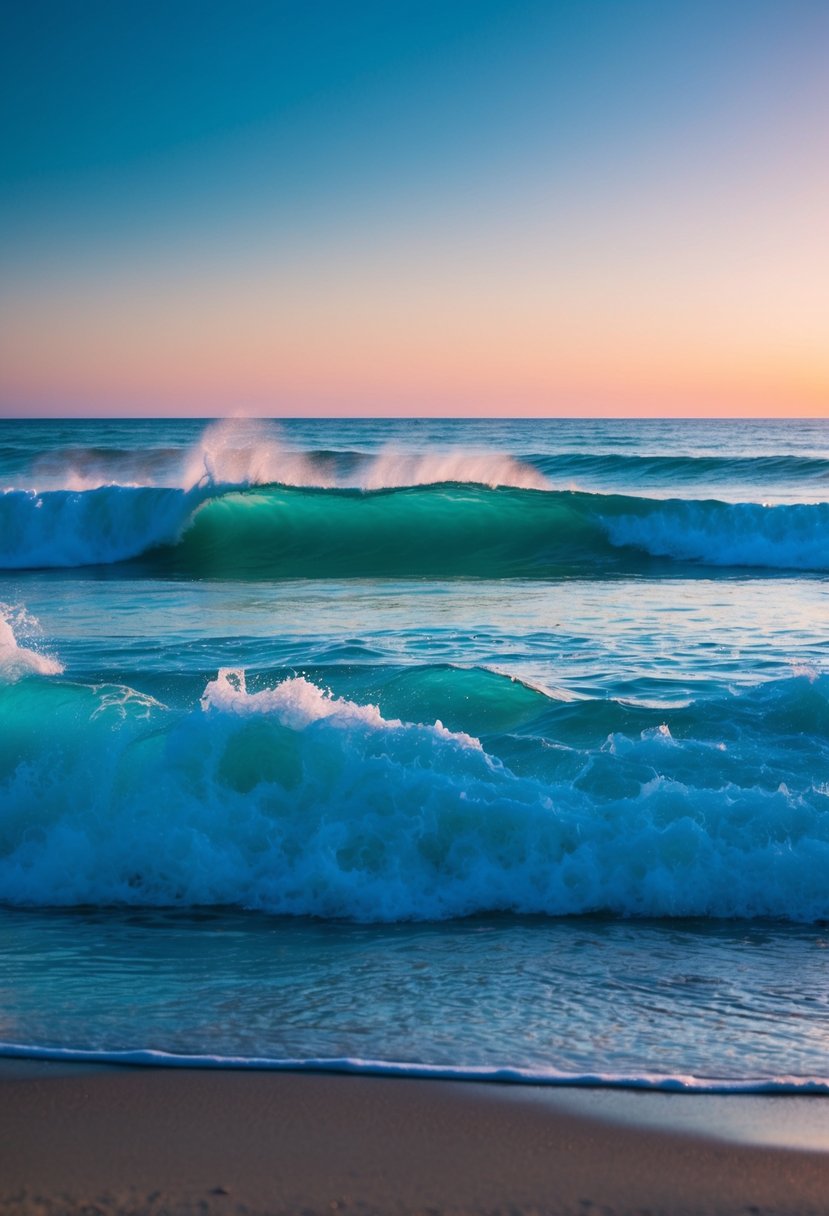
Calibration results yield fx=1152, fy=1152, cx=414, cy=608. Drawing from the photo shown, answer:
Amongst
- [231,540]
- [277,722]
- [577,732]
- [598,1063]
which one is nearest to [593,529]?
[231,540]

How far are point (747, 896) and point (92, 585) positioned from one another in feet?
36.9

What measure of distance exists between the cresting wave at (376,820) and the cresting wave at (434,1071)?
5.16 feet

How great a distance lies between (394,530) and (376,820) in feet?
46.5

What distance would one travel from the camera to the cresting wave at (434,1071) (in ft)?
10.6

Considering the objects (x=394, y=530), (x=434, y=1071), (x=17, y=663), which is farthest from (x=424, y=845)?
(x=394, y=530)

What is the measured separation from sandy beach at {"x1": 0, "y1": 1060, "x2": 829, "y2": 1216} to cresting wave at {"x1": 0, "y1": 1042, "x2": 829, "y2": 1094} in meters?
0.04

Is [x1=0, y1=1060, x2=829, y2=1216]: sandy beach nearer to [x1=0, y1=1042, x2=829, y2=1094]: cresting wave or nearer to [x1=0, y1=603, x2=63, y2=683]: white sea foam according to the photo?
[x1=0, y1=1042, x2=829, y2=1094]: cresting wave

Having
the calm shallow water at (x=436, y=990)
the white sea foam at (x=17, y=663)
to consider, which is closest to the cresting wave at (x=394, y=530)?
the white sea foam at (x=17, y=663)

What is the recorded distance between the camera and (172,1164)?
2793mm

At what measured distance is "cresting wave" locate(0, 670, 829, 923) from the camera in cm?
504

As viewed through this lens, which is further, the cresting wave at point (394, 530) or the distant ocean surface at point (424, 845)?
the cresting wave at point (394, 530)

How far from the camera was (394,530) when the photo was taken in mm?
19375

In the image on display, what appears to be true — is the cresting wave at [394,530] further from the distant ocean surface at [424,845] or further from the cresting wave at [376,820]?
the cresting wave at [376,820]

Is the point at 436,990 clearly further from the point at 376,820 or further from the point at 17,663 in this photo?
the point at 17,663
